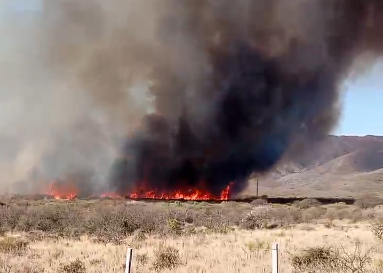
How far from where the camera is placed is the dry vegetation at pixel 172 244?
40.4ft

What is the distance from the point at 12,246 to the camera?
15336 millimetres

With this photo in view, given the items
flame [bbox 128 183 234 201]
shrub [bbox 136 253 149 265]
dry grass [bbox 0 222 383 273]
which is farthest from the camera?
flame [bbox 128 183 234 201]

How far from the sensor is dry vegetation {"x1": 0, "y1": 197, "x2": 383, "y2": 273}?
12.3 metres

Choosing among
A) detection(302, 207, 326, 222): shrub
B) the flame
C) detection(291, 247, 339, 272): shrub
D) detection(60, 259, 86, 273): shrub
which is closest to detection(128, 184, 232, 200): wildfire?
the flame

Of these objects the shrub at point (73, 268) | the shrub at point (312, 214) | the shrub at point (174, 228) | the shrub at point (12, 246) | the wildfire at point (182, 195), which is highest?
the wildfire at point (182, 195)

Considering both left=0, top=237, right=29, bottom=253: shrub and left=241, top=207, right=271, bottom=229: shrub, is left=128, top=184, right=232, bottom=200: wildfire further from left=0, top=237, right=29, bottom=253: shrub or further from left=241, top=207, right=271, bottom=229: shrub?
left=0, top=237, right=29, bottom=253: shrub

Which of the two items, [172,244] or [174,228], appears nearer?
[172,244]

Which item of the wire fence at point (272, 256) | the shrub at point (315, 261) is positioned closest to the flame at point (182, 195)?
the wire fence at point (272, 256)

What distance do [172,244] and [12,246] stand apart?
5191mm

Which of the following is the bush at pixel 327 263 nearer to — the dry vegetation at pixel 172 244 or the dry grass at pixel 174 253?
the dry vegetation at pixel 172 244

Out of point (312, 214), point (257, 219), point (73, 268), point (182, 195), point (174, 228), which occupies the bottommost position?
point (73, 268)

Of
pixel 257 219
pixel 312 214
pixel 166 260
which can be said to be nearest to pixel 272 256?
pixel 166 260

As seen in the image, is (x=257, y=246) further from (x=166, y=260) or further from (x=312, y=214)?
(x=312, y=214)

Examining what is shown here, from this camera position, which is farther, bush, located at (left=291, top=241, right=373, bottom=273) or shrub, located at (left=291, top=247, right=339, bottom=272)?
shrub, located at (left=291, top=247, right=339, bottom=272)
